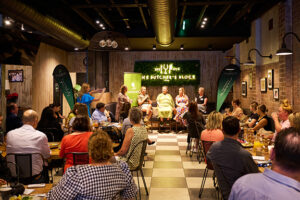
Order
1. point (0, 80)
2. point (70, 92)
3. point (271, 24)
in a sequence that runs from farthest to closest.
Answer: point (70, 92)
point (271, 24)
point (0, 80)

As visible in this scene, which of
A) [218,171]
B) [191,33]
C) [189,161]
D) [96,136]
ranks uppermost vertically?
[191,33]

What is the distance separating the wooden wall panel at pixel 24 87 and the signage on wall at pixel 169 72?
506 centimetres

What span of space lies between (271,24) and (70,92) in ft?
19.4

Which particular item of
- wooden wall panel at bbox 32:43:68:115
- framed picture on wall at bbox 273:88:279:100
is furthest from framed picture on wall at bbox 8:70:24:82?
Result: framed picture on wall at bbox 273:88:279:100

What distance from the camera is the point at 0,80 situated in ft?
20.8

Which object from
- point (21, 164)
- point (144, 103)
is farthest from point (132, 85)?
point (21, 164)

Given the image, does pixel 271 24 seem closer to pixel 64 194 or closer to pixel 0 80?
pixel 0 80

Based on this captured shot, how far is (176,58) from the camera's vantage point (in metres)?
13.9

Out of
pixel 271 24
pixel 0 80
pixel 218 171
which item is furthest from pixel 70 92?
pixel 218 171

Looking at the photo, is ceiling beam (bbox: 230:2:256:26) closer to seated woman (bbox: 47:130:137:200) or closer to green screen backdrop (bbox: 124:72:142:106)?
green screen backdrop (bbox: 124:72:142:106)

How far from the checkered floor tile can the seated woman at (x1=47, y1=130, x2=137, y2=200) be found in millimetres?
2244

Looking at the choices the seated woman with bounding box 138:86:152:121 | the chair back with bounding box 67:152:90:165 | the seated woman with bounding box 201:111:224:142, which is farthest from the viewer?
the seated woman with bounding box 138:86:152:121

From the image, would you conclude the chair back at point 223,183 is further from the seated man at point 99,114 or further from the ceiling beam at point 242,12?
the ceiling beam at point 242,12

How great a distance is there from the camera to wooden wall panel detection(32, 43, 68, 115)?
10555 mm
